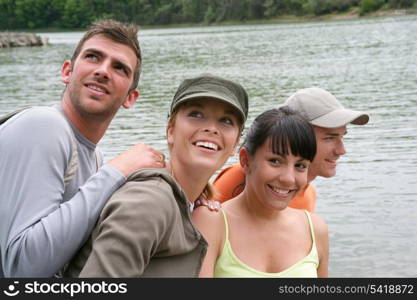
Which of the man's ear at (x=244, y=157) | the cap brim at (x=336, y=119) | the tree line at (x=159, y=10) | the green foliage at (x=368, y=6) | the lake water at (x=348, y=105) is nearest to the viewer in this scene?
the man's ear at (x=244, y=157)

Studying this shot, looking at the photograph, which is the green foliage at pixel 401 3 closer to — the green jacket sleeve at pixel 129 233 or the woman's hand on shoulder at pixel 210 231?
the woman's hand on shoulder at pixel 210 231

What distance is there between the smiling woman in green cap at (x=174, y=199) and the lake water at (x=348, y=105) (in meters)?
4.66

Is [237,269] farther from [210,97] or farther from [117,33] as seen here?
[117,33]

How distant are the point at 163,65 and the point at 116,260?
3557cm

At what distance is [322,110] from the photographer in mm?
4793

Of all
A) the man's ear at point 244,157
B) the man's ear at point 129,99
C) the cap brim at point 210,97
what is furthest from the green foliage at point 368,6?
the cap brim at point 210,97

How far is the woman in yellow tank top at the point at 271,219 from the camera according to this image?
11.8ft

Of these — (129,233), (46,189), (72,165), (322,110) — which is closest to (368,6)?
(322,110)

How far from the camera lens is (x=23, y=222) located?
9.85 feet

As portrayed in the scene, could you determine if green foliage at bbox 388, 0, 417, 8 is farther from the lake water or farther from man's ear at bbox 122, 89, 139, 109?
man's ear at bbox 122, 89, 139, 109

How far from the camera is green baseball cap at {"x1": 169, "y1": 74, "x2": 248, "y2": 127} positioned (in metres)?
3.24

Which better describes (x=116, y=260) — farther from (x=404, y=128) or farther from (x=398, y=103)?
(x=398, y=103)

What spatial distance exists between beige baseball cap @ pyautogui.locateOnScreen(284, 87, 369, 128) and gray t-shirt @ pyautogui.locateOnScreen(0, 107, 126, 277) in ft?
6.76

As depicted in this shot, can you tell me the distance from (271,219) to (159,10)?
124 meters
